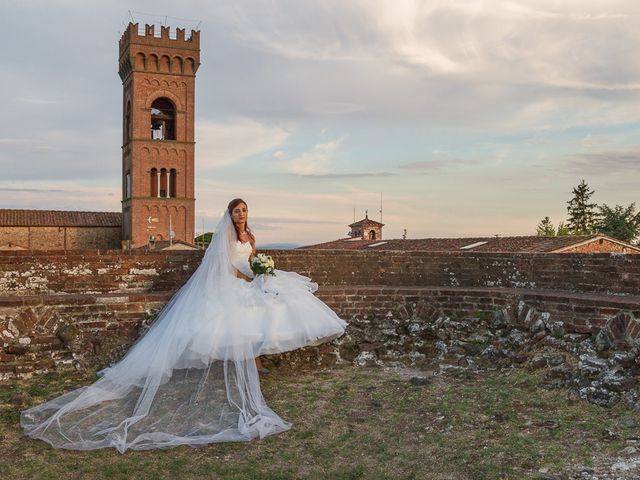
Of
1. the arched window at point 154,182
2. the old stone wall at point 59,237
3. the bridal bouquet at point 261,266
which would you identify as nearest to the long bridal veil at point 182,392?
the bridal bouquet at point 261,266

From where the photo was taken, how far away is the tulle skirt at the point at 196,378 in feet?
16.3

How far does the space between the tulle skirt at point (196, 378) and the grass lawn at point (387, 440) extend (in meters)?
0.18

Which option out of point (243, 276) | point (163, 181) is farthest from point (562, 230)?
point (243, 276)

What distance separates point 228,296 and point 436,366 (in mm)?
2797

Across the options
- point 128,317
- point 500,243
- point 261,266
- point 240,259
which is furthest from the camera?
point 500,243

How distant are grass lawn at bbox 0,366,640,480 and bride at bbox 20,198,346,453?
197 mm

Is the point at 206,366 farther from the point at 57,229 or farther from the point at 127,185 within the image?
the point at 57,229

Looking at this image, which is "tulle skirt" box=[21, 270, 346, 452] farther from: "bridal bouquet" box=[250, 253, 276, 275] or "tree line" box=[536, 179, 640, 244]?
"tree line" box=[536, 179, 640, 244]

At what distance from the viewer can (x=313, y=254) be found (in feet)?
32.3

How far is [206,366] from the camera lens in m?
5.91

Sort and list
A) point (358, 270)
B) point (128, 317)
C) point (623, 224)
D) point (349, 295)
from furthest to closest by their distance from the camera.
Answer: point (623, 224) < point (358, 270) < point (349, 295) < point (128, 317)

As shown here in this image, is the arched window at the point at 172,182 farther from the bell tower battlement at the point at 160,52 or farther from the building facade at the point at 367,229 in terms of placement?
the building facade at the point at 367,229

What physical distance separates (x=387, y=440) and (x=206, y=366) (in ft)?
6.45

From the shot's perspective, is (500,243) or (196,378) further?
(500,243)
